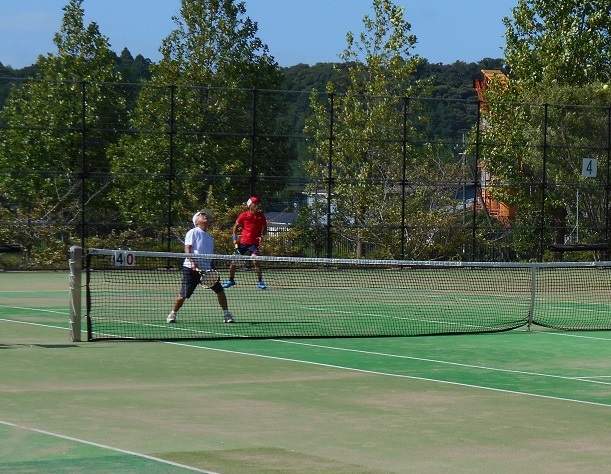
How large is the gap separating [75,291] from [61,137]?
1593 centimetres

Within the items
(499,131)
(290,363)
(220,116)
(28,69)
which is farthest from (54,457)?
(28,69)

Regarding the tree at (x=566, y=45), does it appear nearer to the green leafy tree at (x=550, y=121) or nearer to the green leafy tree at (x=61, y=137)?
the green leafy tree at (x=550, y=121)

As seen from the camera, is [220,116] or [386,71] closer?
[220,116]

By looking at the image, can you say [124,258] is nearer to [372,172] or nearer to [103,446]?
[103,446]

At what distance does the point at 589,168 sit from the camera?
92.3 feet

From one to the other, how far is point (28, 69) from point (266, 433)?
73860 mm

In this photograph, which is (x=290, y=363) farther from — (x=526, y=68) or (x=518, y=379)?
(x=526, y=68)

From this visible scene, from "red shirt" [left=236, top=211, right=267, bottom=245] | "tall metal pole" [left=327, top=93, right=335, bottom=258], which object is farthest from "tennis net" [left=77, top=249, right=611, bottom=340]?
"red shirt" [left=236, top=211, right=267, bottom=245]

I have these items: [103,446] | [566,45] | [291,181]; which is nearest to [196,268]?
[103,446]

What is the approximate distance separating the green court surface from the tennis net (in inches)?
35.5

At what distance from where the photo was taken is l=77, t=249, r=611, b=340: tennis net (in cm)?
1501

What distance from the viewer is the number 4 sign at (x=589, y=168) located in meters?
28.0

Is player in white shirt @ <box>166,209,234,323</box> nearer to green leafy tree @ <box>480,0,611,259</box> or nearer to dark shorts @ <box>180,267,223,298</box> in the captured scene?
dark shorts @ <box>180,267,223,298</box>

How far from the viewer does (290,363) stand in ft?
40.2
